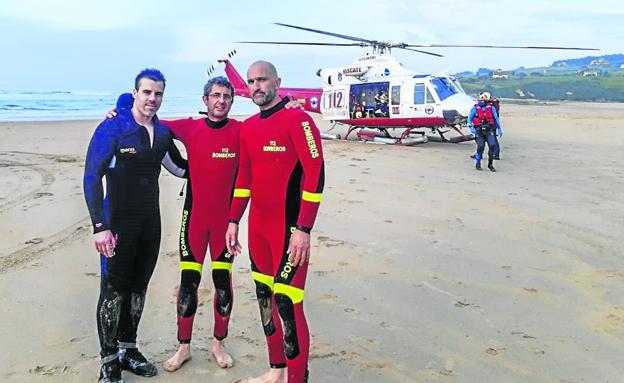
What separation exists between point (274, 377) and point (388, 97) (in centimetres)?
1323

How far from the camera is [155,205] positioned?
343cm

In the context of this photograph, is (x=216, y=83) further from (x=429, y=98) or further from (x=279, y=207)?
(x=429, y=98)

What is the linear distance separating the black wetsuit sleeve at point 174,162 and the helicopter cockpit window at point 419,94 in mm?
12091

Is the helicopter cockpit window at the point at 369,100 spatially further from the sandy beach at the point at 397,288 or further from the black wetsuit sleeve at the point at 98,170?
the black wetsuit sleeve at the point at 98,170

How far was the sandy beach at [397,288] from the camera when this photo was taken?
3.46 meters

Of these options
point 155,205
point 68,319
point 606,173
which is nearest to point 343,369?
point 155,205

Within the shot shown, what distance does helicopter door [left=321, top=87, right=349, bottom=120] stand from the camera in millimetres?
16844

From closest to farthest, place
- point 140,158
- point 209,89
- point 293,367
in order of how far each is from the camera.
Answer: point 293,367, point 140,158, point 209,89

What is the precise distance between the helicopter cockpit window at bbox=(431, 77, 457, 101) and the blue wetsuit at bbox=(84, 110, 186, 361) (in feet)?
40.6

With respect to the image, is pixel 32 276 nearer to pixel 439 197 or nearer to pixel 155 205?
pixel 155 205

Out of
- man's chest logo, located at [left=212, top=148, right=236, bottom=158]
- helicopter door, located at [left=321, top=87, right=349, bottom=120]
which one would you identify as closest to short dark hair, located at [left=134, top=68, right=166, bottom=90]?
man's chest logo, located at [left=212, top=148, right=236, bottom=158]

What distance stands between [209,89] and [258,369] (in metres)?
1.97

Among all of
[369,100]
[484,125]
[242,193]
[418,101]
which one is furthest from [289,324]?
[369,100]

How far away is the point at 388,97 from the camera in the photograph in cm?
1558
